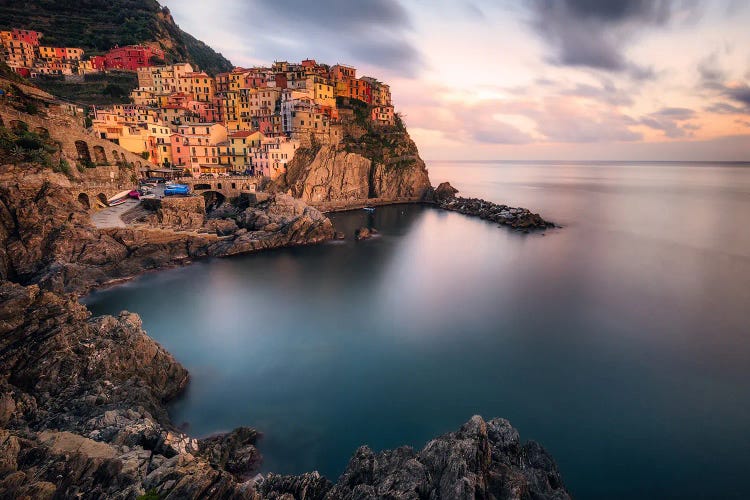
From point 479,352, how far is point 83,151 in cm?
3446

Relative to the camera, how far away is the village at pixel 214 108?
3950 cm

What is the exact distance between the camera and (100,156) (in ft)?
104

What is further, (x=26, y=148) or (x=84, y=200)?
(x=84, y=200)

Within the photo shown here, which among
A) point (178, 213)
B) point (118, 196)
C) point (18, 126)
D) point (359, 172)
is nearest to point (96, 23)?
point (359, 172)

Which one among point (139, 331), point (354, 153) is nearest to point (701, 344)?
point (139, 331)

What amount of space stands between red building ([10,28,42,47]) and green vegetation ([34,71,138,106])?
8968mm

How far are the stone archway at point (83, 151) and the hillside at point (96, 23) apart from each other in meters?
42.6

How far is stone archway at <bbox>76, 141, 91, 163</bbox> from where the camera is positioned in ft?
99.3

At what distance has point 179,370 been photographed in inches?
559

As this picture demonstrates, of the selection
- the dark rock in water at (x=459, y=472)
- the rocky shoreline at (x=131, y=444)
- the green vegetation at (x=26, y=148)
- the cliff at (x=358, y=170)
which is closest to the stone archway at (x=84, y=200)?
the green vegetation at (x=26, y=148)

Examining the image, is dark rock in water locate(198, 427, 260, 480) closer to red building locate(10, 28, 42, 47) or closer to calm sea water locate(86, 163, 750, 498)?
calm sea water locate(86, 163, 750, 498)

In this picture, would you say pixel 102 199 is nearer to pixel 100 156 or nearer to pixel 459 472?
pixel 100 156

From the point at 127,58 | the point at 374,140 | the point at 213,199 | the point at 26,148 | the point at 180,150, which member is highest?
the point at 127,58

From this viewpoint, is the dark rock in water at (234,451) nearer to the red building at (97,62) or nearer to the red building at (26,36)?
the red building at (97,62)
